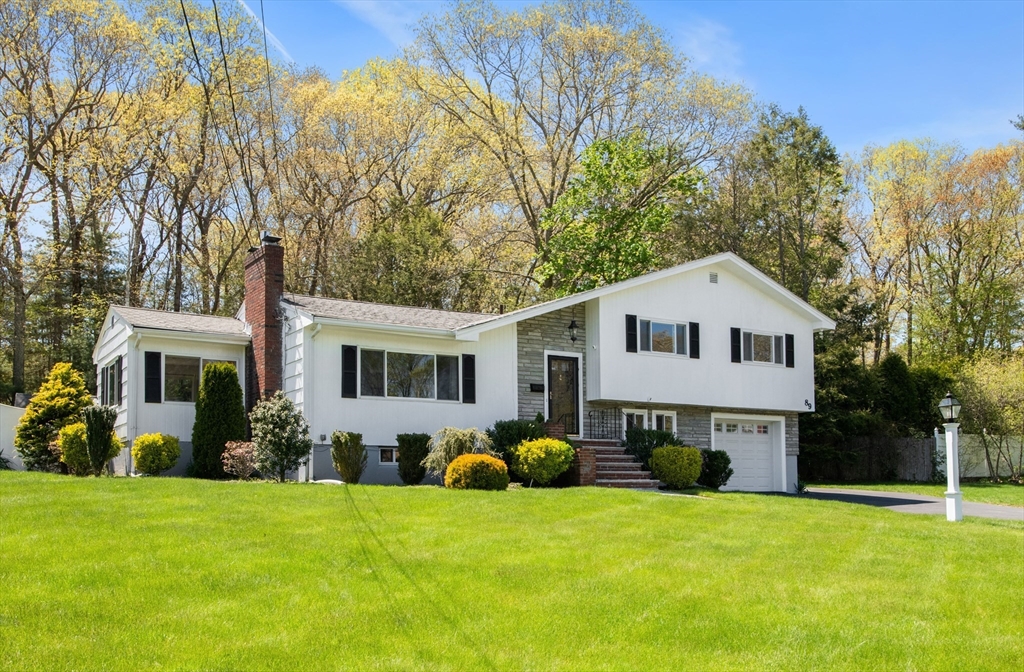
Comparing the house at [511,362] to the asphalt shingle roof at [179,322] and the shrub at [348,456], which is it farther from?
the shrub at [348,456]

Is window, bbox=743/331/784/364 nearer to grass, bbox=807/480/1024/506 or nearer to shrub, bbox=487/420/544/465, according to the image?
grass, bbox=807/480/1024/506

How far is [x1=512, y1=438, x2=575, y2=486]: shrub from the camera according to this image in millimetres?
19688

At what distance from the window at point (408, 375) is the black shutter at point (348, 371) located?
222mm

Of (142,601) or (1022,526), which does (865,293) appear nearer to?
(1022,526)

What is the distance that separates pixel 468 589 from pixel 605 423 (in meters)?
15.0

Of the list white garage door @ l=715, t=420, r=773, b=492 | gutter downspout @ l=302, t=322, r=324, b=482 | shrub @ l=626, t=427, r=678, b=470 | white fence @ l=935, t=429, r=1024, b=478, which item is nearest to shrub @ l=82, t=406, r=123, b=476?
gutter downspout @ l=302, t=322, r=324, b=482

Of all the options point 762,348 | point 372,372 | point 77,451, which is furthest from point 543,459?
point 762,348

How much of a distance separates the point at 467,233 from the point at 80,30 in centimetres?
1484

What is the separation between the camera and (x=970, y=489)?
27312 millimetres

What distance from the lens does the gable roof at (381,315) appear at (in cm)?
2095

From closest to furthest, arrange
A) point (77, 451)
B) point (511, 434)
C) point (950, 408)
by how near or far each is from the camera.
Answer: point (950, 408) < point (77, 451) < point (511, 434)

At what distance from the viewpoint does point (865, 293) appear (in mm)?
41938

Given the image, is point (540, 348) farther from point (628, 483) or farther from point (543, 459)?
point (543, 459)

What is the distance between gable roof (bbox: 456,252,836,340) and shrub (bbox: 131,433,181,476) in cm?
641
